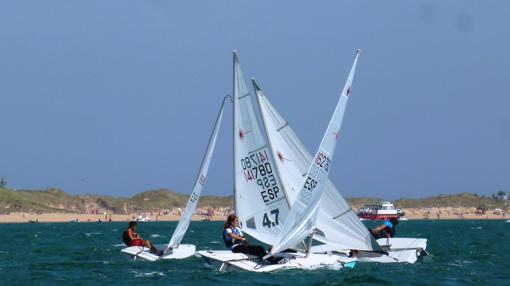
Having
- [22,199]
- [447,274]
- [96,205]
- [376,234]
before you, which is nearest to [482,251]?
[376,234]

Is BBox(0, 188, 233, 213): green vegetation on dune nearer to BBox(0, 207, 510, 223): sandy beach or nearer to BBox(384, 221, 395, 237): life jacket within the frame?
BBox(0, 207, 510, 223): sandy beach

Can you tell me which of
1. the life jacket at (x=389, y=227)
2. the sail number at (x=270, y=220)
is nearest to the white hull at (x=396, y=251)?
the life jacket at (x=389, y=227)

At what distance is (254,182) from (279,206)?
1.07m

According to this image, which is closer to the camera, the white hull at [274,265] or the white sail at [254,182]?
the white hull at [274,265]

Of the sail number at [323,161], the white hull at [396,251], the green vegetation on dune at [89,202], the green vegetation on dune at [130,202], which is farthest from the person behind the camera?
the green vegetation on dune at [130,202]

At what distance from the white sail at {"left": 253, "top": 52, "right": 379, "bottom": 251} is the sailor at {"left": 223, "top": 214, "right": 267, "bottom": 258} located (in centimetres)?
213

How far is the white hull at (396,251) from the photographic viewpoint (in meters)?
35.5

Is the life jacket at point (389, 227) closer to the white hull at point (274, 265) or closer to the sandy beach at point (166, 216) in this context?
the white hull at point (274, 265)

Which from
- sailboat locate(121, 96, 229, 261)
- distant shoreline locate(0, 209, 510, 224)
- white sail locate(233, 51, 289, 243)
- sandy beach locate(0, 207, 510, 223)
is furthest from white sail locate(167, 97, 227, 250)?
sandy beach locate(0, 207, 510, 223)

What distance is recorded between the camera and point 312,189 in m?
31.4

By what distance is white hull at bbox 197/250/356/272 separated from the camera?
3102 centimetres

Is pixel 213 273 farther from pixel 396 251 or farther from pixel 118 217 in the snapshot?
pixel 118 217

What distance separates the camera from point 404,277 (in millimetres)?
31156

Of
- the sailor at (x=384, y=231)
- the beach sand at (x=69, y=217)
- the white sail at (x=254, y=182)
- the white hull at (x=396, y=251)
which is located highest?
the beach sand at (x=69, y=217)
